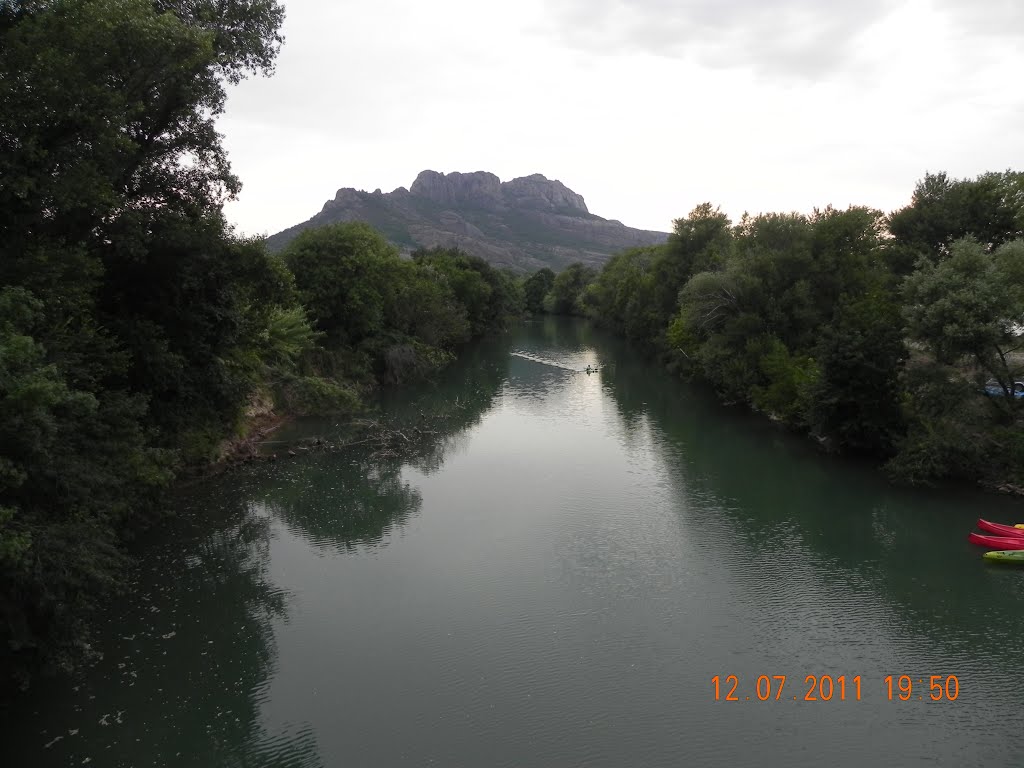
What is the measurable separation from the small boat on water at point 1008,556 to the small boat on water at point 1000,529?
3.00 feet

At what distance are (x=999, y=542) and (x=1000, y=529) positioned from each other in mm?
664

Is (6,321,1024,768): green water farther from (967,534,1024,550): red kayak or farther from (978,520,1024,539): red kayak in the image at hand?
(978,520,1024,539): red kayak

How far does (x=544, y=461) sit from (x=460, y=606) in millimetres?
12088

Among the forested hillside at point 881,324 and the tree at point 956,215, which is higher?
the tree at point 956,215

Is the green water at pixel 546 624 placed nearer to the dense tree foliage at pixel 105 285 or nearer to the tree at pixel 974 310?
the dense tree foliage at pixel 105 285

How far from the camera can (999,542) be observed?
1817 cm

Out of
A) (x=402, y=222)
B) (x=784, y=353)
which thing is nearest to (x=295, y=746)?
(x=784, y=353)

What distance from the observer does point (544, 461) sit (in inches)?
1089
